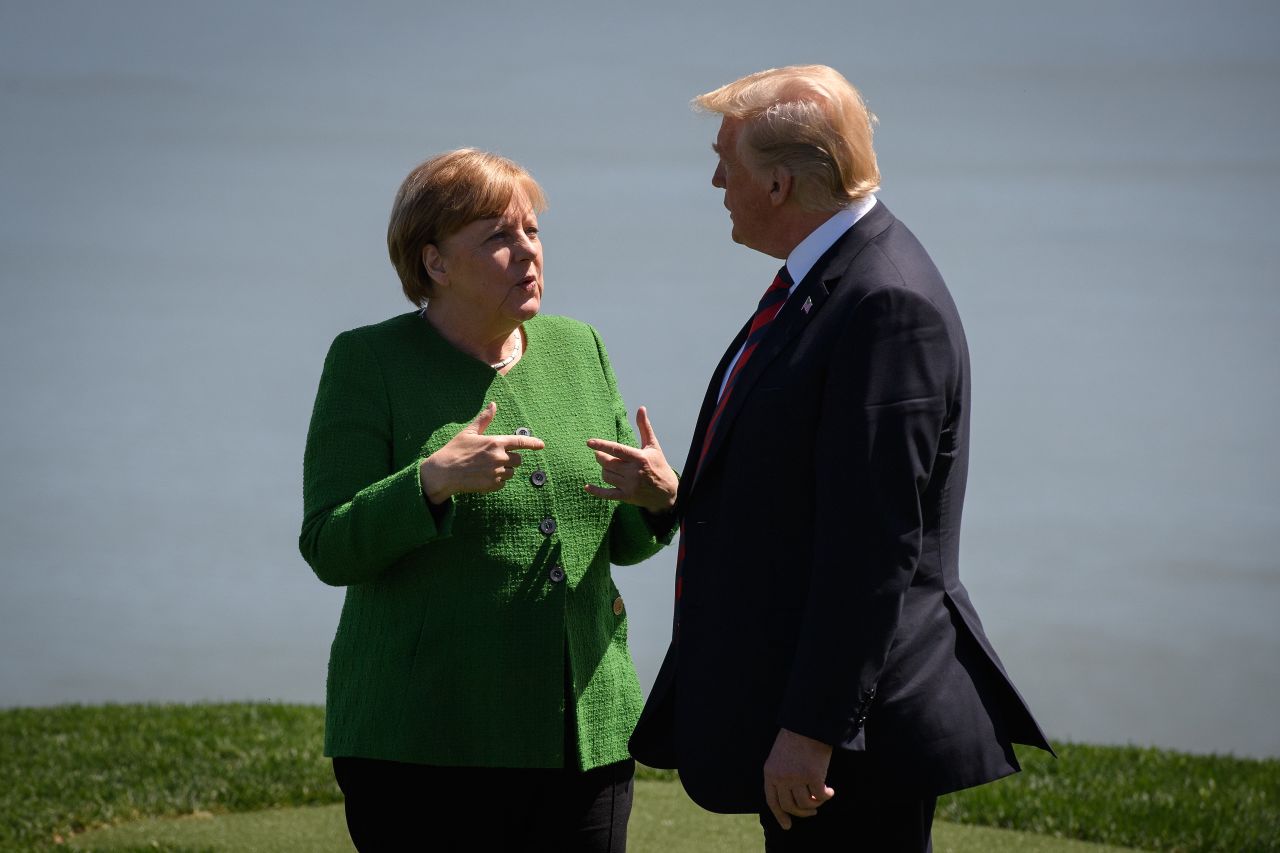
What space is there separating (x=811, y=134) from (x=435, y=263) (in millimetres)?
831

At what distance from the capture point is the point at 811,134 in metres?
2.00

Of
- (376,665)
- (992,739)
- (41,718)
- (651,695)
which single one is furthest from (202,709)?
(992,739)

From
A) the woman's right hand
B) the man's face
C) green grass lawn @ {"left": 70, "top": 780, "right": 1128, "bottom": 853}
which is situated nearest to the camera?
the man's face

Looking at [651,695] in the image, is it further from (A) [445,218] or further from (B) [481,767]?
(A) [445,218]

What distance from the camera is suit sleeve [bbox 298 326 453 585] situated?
232 centimetres

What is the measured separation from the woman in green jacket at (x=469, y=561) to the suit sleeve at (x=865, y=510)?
2.09 ft

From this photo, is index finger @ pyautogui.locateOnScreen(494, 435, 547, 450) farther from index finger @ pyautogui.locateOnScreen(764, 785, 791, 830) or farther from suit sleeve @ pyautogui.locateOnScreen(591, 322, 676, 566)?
index finger @ pyautogui.locateOnScreen(764, 785, 791, 830)

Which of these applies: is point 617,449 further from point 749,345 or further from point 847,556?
point 847,556

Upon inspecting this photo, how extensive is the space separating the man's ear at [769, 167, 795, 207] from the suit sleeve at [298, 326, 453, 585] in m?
0.73

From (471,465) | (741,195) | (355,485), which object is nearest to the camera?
(741,195)

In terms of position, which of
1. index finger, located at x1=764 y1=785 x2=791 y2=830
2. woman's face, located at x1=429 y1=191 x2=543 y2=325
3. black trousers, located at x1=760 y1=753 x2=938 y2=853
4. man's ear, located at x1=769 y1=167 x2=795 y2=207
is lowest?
black trousers, located at x1=760 y1=753 x2=938 y2=853

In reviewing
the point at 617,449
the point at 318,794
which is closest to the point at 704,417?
the point at 617,449

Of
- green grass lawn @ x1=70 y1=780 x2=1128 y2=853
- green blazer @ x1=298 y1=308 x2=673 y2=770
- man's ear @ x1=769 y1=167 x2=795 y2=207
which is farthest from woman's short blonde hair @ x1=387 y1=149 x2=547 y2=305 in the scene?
green grass lawn @ x1=70 y1=780 x2=1128 y2=853

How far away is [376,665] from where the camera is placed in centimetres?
248
